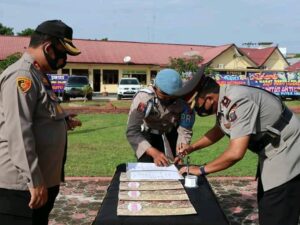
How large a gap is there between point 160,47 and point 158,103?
36721 mm

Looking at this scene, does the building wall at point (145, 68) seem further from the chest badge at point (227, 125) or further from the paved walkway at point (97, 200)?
the chest badge at point (227, 125)

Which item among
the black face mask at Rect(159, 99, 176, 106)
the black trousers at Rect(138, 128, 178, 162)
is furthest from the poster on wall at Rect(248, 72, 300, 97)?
the black face mask at Rect(159, 99, 176, 106)

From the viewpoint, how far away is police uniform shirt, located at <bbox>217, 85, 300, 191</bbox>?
2.73 meters

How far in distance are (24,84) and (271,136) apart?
1542 millimetres

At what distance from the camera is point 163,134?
4254 mm

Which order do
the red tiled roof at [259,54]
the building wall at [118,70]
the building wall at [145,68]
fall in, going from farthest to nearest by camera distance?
the red tiled roof at [259,54] → the building wall at [145,68] → the building wall at [118,70]

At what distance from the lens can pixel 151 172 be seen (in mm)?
3447

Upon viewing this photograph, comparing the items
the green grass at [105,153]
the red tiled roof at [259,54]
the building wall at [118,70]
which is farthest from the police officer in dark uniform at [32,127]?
the red tiled roof at [259,54]

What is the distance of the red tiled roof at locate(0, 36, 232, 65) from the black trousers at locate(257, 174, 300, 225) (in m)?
32.2

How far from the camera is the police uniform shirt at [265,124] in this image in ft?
8.97

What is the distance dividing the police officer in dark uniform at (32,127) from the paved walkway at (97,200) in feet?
7.77

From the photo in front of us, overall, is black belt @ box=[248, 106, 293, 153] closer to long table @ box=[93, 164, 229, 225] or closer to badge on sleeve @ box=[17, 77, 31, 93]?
long table @ box=[93, 164, 229, 225]

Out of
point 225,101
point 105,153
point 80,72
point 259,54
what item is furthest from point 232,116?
point 259,54

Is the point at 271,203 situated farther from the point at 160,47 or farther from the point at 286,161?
the point at 160,47
